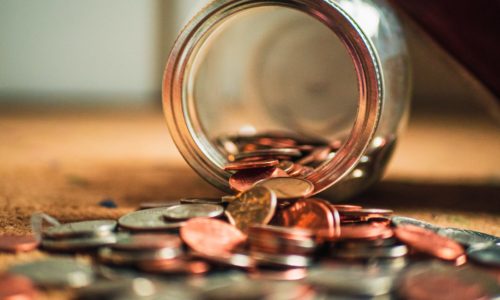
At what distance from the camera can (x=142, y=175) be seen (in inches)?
56.2

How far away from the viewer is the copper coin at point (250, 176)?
0.91m

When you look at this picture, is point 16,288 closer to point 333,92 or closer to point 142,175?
point 142,175

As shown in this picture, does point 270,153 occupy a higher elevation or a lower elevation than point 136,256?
higher

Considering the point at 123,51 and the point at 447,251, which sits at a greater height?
the point at 123,51

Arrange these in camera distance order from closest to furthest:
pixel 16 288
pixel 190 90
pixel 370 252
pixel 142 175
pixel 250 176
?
pixel 16 288 < pixel 370 252 < pixel 250 176 < pixel 190 90 < pixel 142 175

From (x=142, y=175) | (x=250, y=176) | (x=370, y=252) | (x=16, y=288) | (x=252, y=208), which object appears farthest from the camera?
(x=142, y=175)

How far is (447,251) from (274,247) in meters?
0.22

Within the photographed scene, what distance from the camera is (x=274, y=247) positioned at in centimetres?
70

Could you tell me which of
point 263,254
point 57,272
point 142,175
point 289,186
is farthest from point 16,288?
point 142,175

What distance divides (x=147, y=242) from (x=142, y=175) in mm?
743

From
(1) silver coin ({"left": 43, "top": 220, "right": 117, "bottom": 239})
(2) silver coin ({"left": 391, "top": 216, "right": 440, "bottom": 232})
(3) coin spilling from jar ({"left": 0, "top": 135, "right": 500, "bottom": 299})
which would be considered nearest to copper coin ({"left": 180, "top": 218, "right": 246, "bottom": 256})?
(3) coin spilling from jar ({"left": 0, "top": 135, "right": 500, "bottom": 299})

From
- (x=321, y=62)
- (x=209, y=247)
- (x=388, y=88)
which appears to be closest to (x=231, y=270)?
(x=209, y=247)

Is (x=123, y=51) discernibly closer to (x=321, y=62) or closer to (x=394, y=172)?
(x=321, y=62)

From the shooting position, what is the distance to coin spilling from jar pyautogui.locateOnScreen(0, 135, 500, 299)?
621 mm
